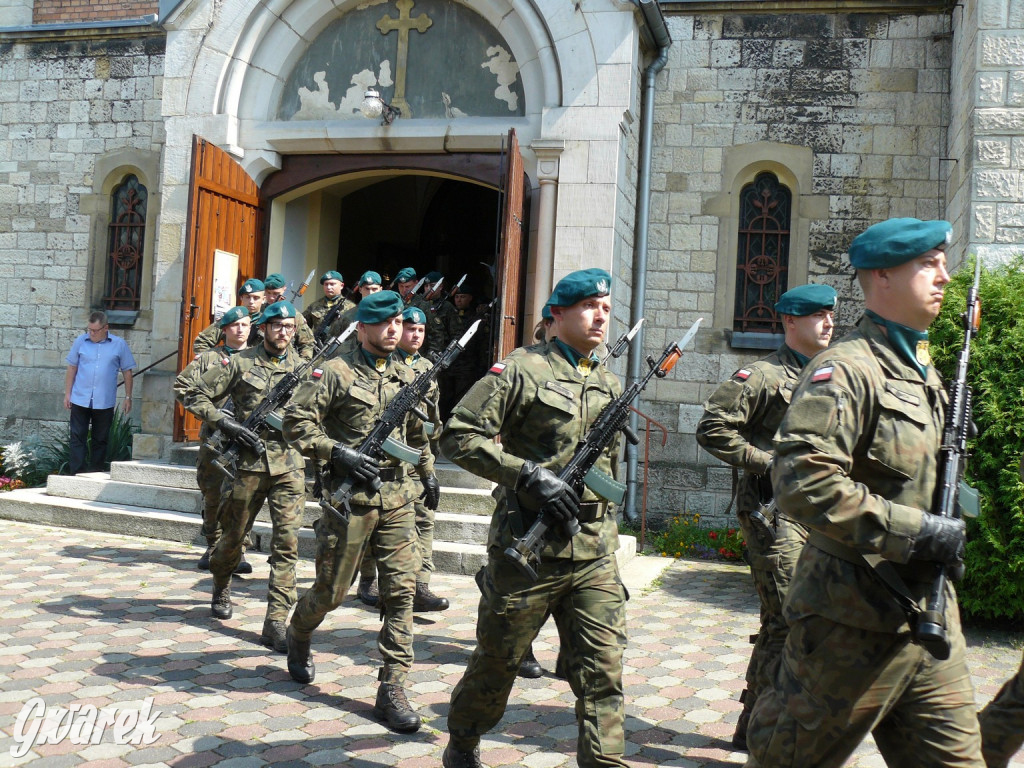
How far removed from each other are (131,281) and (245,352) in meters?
6.49

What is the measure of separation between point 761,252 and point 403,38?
450cm

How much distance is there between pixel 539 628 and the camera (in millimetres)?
3596

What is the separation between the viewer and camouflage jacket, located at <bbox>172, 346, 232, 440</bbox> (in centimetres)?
714

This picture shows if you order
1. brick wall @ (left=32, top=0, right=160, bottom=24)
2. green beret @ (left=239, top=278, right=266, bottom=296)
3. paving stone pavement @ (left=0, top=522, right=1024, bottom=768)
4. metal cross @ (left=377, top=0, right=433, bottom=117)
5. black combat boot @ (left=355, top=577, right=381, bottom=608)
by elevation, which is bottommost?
paving stone pavement @ (left=0, top=522, right=1024, bottom=768)

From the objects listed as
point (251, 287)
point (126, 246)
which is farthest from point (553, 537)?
point (126, 246)

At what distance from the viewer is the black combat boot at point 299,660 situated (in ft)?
16.6

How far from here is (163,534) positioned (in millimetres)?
9039

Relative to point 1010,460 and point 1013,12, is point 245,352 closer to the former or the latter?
point 1010,460

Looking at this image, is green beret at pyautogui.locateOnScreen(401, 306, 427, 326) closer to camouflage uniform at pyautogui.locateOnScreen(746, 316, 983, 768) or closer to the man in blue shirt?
camouflage uniform at pyautogui.locateOnScreen(746, 316, 983, 768)

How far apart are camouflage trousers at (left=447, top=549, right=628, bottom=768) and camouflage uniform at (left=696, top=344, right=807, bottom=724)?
895 mm

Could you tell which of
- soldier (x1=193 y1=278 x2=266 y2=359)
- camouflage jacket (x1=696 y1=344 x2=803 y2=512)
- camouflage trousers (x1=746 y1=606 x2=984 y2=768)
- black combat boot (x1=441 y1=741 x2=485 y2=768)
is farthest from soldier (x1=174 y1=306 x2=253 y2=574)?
camouflage trousers (x1=746 y1=606 x2=984 y2=768)

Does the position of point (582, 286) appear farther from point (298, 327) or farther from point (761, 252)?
point (761, 252)

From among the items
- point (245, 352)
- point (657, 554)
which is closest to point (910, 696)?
point (245, 352)

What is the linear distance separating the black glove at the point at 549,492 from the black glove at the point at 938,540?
132cm
